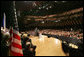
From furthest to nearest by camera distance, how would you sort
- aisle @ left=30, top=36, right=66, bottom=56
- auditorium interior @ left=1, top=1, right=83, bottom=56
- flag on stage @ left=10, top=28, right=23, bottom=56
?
aisle @ left=30, top=36, right=66, bottom=56
auditorium interior @ left=1, top=1, right=83, bottom=56
flag on stage @ left=10, top=28, right=23, bottom=56

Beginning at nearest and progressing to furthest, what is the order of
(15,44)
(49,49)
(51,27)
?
(15,44) → (49,49) → (51,27)

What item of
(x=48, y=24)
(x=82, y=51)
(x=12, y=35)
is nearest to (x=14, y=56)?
(x=12, y=35)

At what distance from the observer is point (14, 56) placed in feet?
6.29

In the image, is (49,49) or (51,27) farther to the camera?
(51,27)

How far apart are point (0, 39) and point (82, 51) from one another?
2.10 metres

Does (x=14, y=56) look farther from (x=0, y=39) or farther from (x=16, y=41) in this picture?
(x=0, y=39)

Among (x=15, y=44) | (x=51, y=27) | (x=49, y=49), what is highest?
(x=15, y=44)

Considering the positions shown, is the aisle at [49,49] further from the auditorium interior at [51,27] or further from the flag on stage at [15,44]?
the flag on stage at [15,44]

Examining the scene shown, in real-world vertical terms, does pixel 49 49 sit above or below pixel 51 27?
above

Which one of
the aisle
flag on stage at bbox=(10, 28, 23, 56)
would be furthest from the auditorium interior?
flag on stage at bbox=(10, 28, 23, 56)

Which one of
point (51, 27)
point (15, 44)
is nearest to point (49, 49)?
point (15, 44)

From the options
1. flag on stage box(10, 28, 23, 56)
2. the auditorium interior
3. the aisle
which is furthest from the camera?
the aisle

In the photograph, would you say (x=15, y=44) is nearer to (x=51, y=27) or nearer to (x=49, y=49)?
(x=49, y=49)

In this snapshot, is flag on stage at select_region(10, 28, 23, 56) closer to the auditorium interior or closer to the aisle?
the auditorium interior
